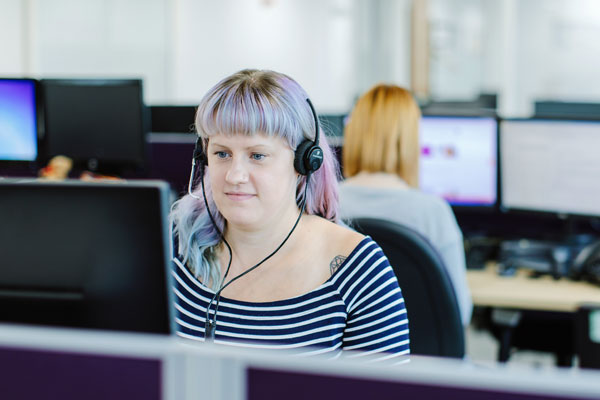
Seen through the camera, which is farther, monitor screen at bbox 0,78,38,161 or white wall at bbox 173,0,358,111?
white wall at bbox 173,0,358,111

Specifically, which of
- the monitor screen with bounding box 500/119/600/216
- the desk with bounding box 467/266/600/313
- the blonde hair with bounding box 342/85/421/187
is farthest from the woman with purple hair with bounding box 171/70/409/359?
the monitor screen with bounding box 500/119/600/216

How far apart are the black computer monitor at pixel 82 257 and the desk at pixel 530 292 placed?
1596 mm

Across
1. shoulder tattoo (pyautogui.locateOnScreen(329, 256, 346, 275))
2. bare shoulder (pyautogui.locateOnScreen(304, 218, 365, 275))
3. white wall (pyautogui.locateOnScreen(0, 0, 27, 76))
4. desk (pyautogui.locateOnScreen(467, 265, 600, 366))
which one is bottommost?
desk (pyautogui.locateOnScreen(467, 265, 600, 366))

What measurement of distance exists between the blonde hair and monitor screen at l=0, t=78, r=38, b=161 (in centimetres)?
153

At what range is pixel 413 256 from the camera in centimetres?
153

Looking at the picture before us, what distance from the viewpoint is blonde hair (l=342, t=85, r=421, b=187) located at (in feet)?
7.04

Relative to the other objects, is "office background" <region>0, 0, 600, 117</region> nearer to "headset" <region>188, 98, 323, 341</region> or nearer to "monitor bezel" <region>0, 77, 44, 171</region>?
"monitor bezel" <region>0, 77, 44, 171</region>

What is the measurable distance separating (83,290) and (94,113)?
8.31ft

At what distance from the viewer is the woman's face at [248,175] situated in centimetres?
120

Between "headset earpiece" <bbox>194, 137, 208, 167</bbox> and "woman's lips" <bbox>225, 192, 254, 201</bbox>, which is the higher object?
"headset earpiece" <bbox>194, 137, 208, 167</bbox>

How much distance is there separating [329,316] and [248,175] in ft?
0.83

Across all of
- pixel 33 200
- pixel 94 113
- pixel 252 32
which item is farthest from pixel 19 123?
pixel 252 32

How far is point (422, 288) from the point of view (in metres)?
1.56

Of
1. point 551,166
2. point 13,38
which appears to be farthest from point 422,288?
point 13,38
